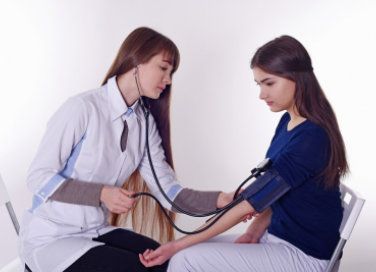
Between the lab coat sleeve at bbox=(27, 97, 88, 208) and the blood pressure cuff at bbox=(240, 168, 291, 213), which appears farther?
the lab coat sleeve at bbox=(27, 97, 88, 208)

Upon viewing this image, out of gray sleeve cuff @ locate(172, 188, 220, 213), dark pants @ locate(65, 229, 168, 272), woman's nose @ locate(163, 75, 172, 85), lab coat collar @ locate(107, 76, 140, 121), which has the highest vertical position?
woman's nose @ locate(163, 75, 172, 85)

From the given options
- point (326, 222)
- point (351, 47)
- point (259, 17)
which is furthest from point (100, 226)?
point (351, 47)

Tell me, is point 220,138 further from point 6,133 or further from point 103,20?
point 6,133

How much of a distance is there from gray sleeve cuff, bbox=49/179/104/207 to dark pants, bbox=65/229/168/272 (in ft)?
0.47

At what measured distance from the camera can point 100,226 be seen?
4.98 ft

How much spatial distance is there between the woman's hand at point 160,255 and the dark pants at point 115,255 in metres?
0.03

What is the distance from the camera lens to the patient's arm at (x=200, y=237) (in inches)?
51.1

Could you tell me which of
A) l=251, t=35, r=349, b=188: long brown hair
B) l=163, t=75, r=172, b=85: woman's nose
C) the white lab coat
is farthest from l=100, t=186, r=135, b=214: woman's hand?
l=251, t=35, r=349, b=188: long brown hair

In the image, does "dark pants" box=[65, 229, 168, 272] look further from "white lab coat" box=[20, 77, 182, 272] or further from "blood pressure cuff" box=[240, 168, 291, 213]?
"blood pressure cuff" box=[240, 168, 291, 213]

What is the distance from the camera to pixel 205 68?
211cm

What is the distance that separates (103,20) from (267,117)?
835mm

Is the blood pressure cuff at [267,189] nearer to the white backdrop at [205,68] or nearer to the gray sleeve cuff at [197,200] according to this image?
the gray sleeve cuff at [197,200]

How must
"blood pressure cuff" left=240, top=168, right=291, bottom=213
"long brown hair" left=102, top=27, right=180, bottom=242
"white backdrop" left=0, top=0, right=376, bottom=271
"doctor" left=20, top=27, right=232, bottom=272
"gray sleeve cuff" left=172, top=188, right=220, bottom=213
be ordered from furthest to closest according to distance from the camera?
"white backdrop" left=0, top=0, right=376, bottom=271
"gray sleeve cuff" left=172, top=188, right=220, bottom=213
"long brown hair" left=102, top=27, right=180, bottom=242
"doctor" left=20, top=27, right=232, bottom=272
"blood pressure cuff" left=240, top=168, right=291, bottom=213

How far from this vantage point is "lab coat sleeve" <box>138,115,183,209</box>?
64.6 inches
